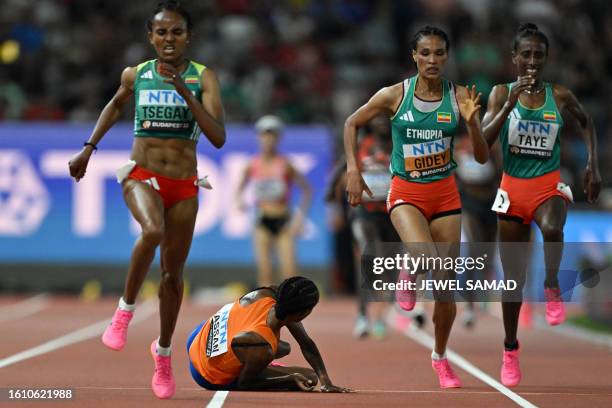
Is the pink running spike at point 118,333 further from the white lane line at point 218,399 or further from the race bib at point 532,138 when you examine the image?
the race bib at point 532,138

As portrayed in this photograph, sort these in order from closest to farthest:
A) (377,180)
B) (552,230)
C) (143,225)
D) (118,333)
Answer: (143,225) → (118,333) → (552,230) → (377,180)

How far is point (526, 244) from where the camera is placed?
9086 mm

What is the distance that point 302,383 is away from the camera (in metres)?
8.48

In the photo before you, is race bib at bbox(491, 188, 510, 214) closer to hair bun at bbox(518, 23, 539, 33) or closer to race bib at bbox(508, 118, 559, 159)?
race bib at bbox(508, 118, 559, 159)

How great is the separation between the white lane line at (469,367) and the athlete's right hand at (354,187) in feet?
5.29

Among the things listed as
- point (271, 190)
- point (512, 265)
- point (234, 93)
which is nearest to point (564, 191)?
point (512, 265)

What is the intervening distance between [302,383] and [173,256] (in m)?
1.21

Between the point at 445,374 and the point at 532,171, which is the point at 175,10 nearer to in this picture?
the point at 532,171

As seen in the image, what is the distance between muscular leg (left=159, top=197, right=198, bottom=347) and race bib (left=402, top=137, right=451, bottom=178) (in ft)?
4.93

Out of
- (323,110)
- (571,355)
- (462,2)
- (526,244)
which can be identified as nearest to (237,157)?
(323,110)

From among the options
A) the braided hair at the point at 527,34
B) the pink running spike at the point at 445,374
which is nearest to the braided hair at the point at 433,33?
the braided hair at the point at 527,34

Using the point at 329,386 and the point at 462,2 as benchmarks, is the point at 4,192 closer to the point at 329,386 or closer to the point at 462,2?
the point at 462,2

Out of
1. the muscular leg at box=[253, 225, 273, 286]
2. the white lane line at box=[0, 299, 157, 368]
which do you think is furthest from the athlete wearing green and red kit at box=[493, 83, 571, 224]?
the muscular leg at box=[253, 225, 273, 286]

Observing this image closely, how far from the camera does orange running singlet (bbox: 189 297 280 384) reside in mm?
8289
